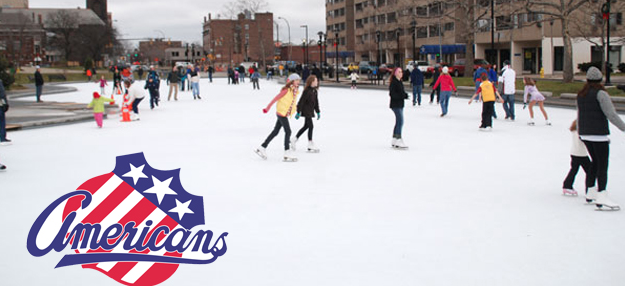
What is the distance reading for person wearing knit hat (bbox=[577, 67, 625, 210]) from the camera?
7445 millimetres

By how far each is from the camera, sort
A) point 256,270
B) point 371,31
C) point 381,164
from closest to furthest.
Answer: point 256,270, point 381,164, point 371,31

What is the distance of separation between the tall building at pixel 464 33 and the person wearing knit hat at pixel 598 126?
28927 mm

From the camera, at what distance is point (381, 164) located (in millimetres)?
11203

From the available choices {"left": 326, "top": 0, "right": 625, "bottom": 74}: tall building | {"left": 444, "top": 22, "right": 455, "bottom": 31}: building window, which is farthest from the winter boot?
{"left": 444, "top": 22, "right": 455, "bottom": 31}: building window

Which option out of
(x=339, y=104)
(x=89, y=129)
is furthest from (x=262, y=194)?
(x=339, y=104)

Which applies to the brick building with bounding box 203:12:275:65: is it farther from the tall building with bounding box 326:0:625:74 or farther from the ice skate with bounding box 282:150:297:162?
the ice skate with bounding box 282:150:297:162

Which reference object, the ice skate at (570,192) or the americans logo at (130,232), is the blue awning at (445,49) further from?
the americans logo at (130,232)

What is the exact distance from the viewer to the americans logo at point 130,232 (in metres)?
5.71

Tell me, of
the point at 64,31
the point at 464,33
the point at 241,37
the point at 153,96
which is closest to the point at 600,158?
the point at 153,96

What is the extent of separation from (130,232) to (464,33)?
1719 inches

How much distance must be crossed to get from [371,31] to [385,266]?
99.5 metres

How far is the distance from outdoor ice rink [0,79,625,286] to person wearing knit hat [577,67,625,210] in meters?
0.34

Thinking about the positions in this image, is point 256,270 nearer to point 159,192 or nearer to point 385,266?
point 385,266

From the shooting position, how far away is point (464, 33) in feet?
154
